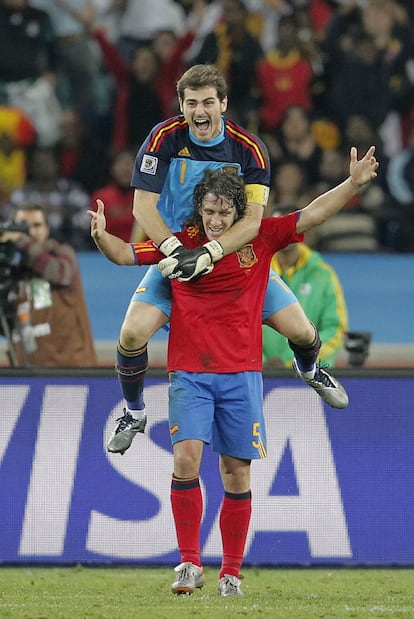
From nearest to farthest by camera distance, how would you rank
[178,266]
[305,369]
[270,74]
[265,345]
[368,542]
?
[178,266]
[305,369]
[368,542]
[265,345]
[270,74]

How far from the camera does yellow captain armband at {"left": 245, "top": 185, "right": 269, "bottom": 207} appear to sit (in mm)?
7023

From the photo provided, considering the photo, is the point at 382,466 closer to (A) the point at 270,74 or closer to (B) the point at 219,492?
(B) the point at 219,492

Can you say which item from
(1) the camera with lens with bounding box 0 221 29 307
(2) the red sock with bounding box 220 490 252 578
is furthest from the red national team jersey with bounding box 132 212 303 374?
(1) the camera with lens with bounding box 0 221 29 307

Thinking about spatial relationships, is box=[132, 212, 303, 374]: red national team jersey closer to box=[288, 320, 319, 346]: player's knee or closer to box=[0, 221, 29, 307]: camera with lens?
box=[288, 320, 319, 346]: player's knee

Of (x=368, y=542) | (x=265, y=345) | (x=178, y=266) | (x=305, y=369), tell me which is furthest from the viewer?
(x=265, y=345)

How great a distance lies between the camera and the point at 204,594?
6.95m

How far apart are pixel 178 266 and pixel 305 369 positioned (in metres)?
1.05

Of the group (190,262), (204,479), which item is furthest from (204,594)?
(190,262)

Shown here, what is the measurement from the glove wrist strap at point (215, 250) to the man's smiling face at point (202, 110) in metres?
0.50

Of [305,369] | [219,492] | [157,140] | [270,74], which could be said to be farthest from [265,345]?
[270,74]

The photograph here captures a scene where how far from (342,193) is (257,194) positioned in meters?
0.42

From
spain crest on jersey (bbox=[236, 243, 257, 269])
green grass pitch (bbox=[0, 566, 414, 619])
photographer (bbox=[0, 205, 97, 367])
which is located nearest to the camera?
green grass pitch (bbox=[0, 566, 414, 619])

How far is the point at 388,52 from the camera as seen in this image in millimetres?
15758

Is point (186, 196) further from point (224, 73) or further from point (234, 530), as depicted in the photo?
point (224, 73)
